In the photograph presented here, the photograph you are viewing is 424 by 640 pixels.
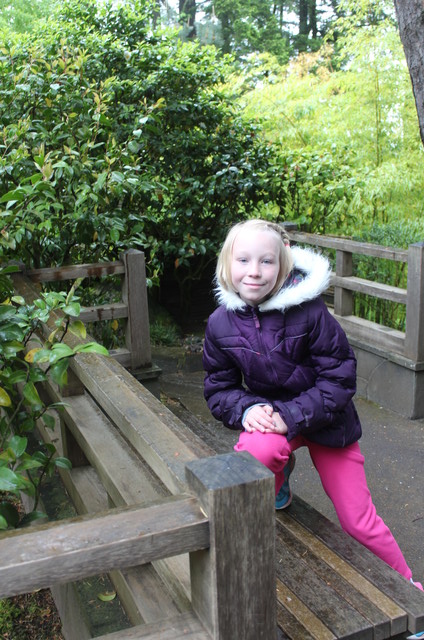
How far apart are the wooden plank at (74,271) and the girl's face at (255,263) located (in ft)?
6.18

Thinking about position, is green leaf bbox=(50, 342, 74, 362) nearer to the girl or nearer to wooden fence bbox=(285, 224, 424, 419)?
the girl

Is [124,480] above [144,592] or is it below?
above

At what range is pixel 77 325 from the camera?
2.08 m

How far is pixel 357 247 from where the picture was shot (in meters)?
5.21

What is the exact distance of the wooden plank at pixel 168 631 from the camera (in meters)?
1.33

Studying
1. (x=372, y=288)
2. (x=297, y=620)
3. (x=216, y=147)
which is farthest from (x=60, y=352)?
(x=216, y=147)

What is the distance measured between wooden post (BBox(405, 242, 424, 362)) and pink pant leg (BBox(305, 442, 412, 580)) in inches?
97.1

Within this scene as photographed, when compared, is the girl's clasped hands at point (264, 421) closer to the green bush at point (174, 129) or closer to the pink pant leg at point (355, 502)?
the pink pant leg at point (355, 502)

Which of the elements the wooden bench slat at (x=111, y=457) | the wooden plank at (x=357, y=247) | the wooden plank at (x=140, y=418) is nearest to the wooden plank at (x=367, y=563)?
the wooden bench slat at (x=111, y=457)

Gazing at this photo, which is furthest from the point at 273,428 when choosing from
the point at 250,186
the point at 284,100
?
the point at 284,100

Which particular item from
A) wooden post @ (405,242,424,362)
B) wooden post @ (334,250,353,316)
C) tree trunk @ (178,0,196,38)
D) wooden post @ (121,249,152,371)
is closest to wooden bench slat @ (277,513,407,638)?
wooden post @ (121,249,152,371)

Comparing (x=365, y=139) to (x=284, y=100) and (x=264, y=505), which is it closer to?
(x=284, y=100)

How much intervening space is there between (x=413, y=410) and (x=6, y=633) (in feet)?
10.2

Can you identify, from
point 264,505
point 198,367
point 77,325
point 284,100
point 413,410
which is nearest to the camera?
point 264,505
